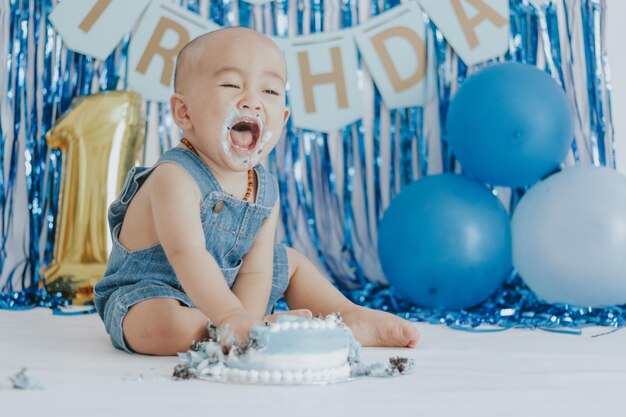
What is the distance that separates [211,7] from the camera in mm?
2322

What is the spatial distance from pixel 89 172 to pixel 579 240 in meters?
1.14

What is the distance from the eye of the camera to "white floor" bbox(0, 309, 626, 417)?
89 cm

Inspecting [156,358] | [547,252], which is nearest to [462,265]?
[547,252]

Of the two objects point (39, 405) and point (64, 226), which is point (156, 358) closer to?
point (39, 405)

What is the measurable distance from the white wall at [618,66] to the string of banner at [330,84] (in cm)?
5

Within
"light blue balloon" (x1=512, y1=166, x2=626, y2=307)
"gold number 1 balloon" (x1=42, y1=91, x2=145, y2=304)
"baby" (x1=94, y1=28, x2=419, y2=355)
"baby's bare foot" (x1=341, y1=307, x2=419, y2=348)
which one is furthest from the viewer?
"gold number 1 balloon" (x1=42, y1=91, x2=145, y2=304)

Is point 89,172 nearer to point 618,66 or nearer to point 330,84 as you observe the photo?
point 330,84

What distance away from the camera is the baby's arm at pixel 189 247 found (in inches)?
44.7

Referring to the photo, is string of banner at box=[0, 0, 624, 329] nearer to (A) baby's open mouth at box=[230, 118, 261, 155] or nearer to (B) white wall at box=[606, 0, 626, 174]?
(B) white wall at box=[606, 0, 626, 174]

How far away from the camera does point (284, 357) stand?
3.36ft

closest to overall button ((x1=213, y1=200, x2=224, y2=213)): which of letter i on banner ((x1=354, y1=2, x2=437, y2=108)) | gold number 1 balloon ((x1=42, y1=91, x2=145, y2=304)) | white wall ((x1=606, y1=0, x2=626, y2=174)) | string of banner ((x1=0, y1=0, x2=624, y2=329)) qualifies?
gold number 1 balloon ((x1=42, y1=91, x2=145, y2=304))

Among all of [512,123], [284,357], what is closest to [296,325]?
[284,357]

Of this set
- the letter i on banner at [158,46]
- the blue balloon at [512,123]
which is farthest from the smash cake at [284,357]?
the letter i on banner at [158,46]

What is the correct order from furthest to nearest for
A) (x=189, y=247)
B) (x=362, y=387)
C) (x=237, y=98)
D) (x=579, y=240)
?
(x=579, y=240) → (x=237, y=98) → (x=189, y=247) → (x=362, y=387)
